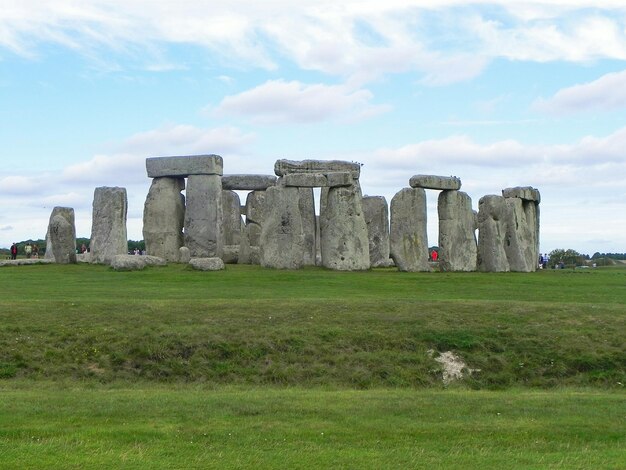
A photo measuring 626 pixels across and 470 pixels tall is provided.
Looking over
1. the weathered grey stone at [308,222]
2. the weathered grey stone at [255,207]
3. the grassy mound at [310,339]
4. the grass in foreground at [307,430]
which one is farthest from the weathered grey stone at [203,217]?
the grass in foreground at [307,430]

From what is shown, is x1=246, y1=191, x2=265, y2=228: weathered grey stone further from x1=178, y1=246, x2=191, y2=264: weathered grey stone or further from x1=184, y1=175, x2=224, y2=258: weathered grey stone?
x1=178, y1=246, x2=191, y2=264: weathered grey stone

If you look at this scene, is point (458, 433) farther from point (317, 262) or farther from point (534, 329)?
point (317, 262)

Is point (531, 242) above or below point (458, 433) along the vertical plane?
above

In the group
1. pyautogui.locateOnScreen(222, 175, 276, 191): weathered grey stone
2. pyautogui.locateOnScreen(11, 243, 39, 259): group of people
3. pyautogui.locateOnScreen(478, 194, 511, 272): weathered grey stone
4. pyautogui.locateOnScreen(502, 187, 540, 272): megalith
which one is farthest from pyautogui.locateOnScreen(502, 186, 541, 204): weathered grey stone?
pyautogui.locateOnScreen(11, 243, 39, 259): group of people

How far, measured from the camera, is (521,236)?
35.8m

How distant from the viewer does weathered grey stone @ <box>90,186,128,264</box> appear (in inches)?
1409

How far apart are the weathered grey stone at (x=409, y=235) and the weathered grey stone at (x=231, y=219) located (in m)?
10.8

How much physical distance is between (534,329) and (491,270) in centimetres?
1488

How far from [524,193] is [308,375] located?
22.0 metres

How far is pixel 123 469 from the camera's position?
421 inches

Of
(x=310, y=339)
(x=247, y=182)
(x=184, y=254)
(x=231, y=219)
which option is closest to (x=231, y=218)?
(x=231, y=219)

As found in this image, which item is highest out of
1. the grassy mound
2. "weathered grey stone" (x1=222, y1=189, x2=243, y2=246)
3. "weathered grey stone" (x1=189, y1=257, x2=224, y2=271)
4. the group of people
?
"weathered grey stone" (x1=222, y1=189, x2=243, y2=246)

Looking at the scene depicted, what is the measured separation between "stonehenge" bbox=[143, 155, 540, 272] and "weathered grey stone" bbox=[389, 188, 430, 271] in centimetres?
3

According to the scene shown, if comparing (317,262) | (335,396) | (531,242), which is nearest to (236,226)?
(317,262)
